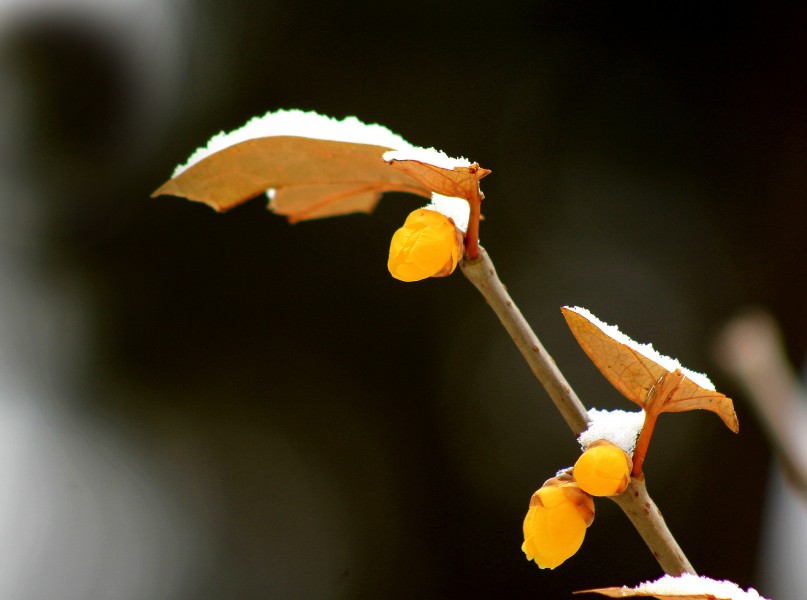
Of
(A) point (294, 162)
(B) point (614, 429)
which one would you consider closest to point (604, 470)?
(B) point (614, 429)

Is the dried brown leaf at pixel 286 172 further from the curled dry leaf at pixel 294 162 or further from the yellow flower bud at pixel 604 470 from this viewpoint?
the yellow flower bud at pixel 604 470

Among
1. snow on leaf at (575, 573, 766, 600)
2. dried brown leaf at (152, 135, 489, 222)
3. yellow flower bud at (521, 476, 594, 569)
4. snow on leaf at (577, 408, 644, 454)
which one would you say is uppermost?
dried brown leaf at (152, 135, 489, 222)

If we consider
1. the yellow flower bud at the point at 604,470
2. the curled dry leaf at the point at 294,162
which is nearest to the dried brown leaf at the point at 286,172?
the curled dry leaf at the point at 294,162

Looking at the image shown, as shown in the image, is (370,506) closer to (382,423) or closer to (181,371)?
(382,423)

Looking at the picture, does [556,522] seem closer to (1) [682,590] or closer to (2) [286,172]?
(1) [682,590]

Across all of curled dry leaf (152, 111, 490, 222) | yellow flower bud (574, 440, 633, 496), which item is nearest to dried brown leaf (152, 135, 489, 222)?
curled dry leaf (152, 111, 490, 222)

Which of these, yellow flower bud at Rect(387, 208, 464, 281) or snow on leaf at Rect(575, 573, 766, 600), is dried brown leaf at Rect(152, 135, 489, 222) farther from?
snow on leaf at Rect(575, 573, 766, 600)

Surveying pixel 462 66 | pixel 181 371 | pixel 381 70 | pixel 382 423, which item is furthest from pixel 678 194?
pixel 181 371
